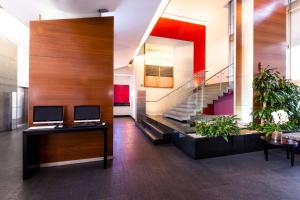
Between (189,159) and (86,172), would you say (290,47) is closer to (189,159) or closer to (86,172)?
(189,159)

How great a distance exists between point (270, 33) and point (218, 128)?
156 inches

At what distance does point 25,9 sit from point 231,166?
18.3 feet

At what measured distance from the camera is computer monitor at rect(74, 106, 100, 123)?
10.7ft

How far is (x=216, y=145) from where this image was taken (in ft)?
12.6

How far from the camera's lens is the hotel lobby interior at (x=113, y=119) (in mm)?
2598

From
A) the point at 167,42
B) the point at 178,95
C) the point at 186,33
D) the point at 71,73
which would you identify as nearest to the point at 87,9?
the point at 71,73

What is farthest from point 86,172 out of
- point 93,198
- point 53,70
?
point 53,70

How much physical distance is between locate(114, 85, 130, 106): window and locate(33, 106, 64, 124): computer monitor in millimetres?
8143

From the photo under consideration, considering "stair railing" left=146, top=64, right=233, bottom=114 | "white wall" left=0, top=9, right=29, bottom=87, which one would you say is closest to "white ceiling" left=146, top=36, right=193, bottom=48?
"stair railing" left=146, top=64, right=233, bottom=114

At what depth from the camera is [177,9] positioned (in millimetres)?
7863

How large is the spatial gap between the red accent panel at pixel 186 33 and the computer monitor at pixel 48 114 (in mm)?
5975

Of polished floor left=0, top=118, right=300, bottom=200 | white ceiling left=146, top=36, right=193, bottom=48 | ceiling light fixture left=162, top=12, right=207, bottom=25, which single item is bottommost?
polished floor left=0, top=118, right=300, bottom=200

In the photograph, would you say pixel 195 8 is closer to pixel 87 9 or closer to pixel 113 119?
pixel 87 9

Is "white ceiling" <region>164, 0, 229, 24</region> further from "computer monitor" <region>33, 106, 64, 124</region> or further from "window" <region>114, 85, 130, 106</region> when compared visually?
"computer monitor" <region>33, 106, 64, 124</region>
